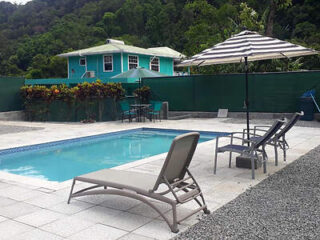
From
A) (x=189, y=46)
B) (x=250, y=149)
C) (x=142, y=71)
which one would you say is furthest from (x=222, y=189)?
(x=189, y=46)

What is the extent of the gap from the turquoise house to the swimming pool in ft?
44.6

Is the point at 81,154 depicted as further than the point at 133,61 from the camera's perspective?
No

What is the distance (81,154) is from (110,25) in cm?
4326

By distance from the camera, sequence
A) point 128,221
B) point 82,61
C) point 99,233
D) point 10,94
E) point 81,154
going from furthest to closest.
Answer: point 82,61, point 10,94, point 81,154, point 128,221, point 99,233

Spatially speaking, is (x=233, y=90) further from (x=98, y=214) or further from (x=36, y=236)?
(x=36, y=236)

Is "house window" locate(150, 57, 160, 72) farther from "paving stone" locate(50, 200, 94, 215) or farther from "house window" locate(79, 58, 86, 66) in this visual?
"paving stone" locate(50, 200, 94, 215)

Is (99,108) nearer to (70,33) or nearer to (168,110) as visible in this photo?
(168,110)

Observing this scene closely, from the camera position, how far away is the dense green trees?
30250mm

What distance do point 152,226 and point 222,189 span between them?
5.00 feet

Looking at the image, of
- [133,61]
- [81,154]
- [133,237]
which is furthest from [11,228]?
[133,61]

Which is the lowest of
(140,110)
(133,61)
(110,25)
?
→ (140,110)

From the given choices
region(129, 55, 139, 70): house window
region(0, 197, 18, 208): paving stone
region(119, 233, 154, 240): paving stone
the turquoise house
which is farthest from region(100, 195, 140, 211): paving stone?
region(129, 55, 139, 70): house window

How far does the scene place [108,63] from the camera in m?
25.2

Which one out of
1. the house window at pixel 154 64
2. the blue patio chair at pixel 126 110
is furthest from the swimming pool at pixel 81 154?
the house window at pixel 154 64
